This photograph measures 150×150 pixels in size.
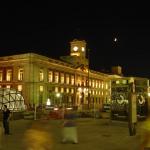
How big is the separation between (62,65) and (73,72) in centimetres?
692

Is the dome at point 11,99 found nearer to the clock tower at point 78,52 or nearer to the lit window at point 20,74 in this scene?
the lit window at point 20,74

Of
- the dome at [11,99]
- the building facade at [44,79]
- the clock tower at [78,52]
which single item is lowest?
the dome at [11,99]

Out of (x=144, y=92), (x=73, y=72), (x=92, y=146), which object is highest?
(x=73, y=72)

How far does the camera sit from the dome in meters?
41.6

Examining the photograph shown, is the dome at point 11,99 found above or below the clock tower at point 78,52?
below

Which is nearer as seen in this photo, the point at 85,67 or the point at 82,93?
the point at 82,93

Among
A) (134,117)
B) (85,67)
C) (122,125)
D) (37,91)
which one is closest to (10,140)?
(134,117)

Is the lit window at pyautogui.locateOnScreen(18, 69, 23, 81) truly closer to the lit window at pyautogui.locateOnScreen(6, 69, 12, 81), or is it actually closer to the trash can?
the lit window at pyautogui.locateOnScreen(6, 69, 12, 81)

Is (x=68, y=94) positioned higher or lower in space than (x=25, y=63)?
lower

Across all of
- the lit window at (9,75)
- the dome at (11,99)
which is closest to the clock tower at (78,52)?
the lit window at (9,75)

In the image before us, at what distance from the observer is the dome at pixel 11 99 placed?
41.6m

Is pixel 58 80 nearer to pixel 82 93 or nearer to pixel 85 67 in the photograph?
pixel 82 93

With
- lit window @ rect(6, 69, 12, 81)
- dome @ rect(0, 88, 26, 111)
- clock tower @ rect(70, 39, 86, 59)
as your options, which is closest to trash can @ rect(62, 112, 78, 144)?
dome @ rect(0, 88, 26, 111)

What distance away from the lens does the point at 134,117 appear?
20922 mm
